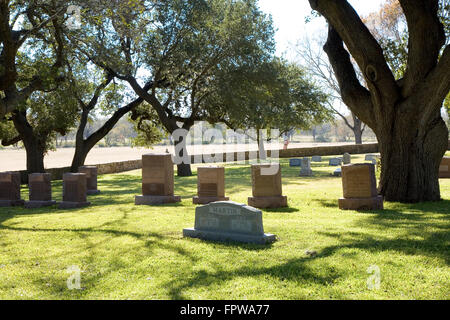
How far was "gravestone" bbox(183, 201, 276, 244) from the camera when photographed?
6.69 meters

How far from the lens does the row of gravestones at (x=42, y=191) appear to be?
1275 centimetres

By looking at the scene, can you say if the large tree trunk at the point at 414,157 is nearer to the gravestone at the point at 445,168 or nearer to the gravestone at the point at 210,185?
the gravestone at the point at 210,185

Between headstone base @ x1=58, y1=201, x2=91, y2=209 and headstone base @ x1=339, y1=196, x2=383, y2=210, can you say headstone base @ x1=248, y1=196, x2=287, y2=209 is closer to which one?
headstone base @ x1=339, y1=196, x2=383, y2=210

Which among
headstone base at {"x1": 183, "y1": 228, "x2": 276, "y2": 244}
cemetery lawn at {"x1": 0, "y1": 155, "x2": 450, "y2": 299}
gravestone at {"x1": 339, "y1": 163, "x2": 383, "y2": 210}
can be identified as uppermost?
gravestone at {"x1": 339, "y1": 163, "x2": 383, "y2": 210}

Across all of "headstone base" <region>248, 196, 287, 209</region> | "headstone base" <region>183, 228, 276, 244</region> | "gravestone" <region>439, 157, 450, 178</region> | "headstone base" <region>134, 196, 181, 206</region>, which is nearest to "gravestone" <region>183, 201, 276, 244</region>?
"headstone base" <region>183, 228, 276, 244</region>

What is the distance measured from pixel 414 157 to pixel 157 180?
7.24 meters

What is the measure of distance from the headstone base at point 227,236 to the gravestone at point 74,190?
6.54 meters

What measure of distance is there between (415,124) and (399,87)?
1091 millimetres

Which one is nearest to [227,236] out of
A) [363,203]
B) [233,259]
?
[233,259]

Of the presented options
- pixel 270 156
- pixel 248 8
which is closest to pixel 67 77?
pixel 248 8

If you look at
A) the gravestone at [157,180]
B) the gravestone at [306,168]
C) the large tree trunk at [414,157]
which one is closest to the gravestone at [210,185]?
the gravestone at [157,180]

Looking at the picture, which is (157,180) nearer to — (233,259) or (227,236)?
(227,236)

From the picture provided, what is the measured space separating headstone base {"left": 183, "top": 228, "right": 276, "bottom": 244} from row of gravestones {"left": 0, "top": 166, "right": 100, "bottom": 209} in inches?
259
